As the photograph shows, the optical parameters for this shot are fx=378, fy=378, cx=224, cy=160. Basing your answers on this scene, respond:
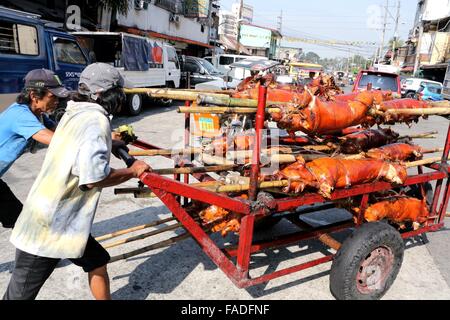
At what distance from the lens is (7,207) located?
3.01 m

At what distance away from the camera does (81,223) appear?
210 cm

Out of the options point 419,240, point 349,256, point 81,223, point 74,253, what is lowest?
point 419,240

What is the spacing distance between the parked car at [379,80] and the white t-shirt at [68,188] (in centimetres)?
1131

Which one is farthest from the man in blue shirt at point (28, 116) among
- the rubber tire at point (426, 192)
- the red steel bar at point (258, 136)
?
the rubber tire at point (426, 192)

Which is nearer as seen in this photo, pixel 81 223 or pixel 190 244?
pixel 81 223

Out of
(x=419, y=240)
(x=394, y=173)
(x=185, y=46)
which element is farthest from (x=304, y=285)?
(x=185, y=46)

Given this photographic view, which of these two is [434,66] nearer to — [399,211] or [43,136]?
[399,211]

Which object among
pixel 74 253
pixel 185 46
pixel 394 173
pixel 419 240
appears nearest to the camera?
pixel 74 253

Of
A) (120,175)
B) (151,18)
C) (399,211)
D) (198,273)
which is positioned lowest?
(198,273)

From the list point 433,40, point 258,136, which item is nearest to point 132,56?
point 258,136

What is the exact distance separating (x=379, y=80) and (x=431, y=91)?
13.3 metres

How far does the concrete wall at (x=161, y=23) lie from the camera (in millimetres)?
17698
